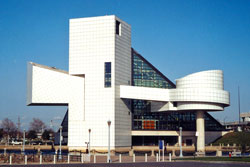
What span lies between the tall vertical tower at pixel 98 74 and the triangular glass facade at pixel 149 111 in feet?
43.5

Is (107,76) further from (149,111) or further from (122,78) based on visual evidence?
(149,111)

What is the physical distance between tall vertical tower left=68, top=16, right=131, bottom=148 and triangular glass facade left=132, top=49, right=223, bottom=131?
522 inches

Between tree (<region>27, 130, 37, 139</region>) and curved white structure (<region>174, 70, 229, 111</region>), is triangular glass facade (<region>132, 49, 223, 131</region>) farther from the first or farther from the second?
tree (<region>27, 130, 37, 139</region>)

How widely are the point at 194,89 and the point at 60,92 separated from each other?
31.9 metres

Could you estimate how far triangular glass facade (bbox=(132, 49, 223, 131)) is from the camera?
103188 millimetres

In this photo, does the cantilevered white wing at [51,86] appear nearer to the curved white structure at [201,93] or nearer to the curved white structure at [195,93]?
the curved white structure at [195,93]

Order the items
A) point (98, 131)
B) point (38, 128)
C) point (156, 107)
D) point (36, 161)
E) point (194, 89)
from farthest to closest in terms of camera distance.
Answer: point (38, 128), point (156, 107), point (194, 89), point (98, 131), point (36, 161)

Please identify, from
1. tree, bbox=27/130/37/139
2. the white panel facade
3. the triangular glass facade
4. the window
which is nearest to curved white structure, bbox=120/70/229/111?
the white panel facade

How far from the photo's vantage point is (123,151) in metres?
87.2

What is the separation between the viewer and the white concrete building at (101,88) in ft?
285

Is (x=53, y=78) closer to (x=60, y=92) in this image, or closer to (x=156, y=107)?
(x=60, y=92)

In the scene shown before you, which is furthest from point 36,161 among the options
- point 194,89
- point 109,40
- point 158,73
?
point 158,73

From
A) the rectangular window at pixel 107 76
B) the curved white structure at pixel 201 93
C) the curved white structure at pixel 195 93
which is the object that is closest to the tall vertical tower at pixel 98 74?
the rectangular window at pixel 107 76

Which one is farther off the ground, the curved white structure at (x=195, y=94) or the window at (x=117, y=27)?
the window at (x=117, y=27)
